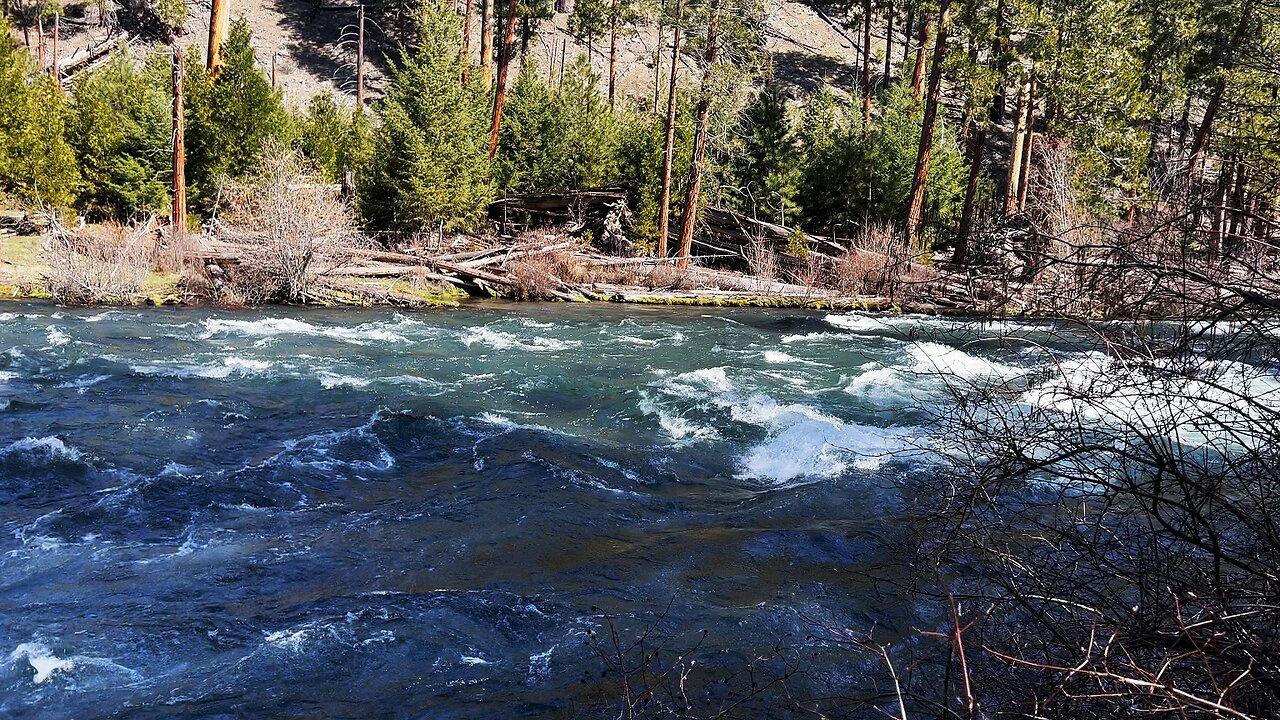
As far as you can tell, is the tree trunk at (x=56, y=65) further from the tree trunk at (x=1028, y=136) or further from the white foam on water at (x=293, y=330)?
the tree trunk at (x=1028, y=136)

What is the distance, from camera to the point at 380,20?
6869cm

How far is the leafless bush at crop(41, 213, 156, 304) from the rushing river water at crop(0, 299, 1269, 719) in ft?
12.8

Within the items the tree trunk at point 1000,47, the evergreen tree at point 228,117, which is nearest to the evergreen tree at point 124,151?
the evergreen tree at point 228,117

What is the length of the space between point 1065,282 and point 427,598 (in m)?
5.29

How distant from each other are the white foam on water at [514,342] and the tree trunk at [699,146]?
10089 millimetres

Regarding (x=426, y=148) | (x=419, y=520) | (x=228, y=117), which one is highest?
(x=228, y=117)

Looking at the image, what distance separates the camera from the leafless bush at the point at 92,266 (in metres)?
20.4

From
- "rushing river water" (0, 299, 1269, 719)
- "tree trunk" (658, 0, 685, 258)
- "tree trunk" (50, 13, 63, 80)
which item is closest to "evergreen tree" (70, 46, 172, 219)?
"tree trunk" (50, 13, 63, 80)

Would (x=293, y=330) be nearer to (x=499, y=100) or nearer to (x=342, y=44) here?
(x=499, y=100)

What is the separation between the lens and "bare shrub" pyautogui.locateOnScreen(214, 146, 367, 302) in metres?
21.5

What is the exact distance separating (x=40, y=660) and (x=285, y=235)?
16.4 m

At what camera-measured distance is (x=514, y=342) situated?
61.4ft

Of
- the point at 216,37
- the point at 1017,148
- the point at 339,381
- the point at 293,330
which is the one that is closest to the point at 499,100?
the point at 216,37

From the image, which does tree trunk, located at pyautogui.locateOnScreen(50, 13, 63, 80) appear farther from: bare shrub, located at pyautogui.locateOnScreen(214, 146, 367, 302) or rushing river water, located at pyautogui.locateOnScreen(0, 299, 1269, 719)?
rushing river water, located at pyautogui.locateOnScreen(0, 299, 1269, 719)
